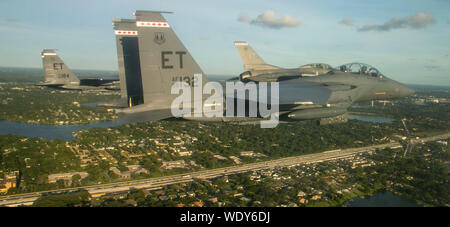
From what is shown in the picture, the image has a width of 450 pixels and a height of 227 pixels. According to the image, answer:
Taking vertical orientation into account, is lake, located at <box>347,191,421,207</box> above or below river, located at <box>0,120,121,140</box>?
below

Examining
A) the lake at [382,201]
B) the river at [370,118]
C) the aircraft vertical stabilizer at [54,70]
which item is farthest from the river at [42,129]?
the river at [370,118]

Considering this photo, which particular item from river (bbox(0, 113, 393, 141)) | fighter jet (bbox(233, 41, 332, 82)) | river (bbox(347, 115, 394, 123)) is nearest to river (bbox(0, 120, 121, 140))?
river (bbox(0, 113, 393, 141))

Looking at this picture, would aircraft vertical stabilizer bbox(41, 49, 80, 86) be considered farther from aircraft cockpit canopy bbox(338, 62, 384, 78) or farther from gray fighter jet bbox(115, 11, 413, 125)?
aircraft cockpit canopy bbox(338, 62, 384, 78)

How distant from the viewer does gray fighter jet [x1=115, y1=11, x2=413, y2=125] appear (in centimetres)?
801

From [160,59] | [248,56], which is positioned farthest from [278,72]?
[160,59]

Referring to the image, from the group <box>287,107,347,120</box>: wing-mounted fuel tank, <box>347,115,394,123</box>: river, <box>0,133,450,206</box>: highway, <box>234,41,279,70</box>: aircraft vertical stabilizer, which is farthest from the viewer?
<box>347,115,394,123</box>: river

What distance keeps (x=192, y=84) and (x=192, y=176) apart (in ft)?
52.4

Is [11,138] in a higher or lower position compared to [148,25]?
lower

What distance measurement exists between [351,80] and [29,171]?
1049 inches

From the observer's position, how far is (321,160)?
93.2ft

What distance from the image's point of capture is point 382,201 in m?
19.7

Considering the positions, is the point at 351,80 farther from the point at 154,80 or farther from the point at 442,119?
the point at 442,119
